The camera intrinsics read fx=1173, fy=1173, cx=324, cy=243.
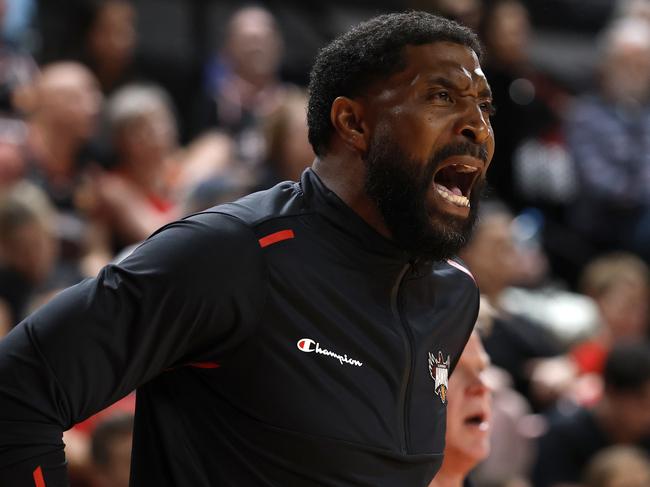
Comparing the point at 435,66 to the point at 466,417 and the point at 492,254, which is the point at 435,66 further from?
the point at 492,254

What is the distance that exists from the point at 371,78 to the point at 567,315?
4557 mm

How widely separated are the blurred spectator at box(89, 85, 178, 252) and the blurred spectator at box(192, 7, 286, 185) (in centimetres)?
79

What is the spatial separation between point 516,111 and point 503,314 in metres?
2.13

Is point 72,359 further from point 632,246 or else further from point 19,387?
point 632,246

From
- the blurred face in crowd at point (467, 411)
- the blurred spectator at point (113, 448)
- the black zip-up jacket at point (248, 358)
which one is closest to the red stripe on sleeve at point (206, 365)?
the black zip-up jacket at point (248, 358)

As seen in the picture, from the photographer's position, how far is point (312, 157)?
5.04 meters

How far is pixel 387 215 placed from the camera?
2.17 meters

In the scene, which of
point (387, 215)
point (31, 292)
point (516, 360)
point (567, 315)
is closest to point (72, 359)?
point (387, 215)

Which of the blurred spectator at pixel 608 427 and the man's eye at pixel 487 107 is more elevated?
the man's eye at pixel 487 107

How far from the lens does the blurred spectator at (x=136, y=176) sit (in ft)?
18.5

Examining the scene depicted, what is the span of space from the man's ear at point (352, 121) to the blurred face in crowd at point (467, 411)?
71 cm

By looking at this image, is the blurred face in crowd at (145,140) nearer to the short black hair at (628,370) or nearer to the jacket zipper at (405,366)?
the short black hair at (628,370)

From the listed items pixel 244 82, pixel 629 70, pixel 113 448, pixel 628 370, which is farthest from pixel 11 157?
pixel 629 70

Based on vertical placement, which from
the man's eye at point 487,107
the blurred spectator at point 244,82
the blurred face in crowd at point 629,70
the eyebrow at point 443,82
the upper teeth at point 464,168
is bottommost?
the blurred face in crowd at point 629,70
